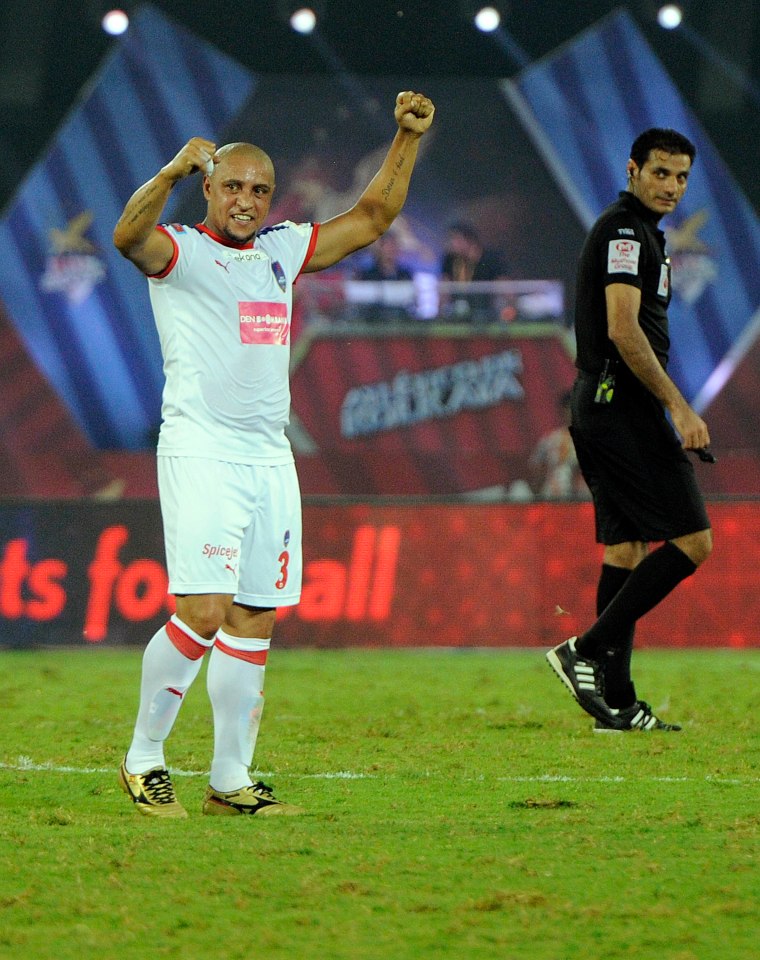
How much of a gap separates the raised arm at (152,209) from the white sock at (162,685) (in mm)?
936

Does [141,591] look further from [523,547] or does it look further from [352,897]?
[352,897]

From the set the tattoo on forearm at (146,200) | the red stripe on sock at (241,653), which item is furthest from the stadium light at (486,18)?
the red stripe on sock at (241,653)

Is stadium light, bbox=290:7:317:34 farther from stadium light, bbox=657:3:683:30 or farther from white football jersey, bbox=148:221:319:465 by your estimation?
white football jersey, bbox=148:221:319:465

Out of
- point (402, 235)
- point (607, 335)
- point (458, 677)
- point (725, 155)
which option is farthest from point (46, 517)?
point (725, 155)

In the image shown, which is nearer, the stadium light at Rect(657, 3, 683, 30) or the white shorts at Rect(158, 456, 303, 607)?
the white shorts at Rect(158, 456, 303, 607)

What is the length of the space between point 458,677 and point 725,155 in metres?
7.86

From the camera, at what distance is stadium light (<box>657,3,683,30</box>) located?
14430 mm

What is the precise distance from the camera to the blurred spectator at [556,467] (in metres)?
14.2

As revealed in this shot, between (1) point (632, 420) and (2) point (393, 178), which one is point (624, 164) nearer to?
(1) point (632, 420)

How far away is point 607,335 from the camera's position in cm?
600

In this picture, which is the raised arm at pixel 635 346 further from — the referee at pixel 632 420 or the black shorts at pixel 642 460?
the black shorts at pixel 642 460

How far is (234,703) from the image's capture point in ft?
14.5

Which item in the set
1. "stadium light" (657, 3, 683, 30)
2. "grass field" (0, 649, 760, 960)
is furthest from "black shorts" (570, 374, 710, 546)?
"stadium light" (657, 3, 683, 30)

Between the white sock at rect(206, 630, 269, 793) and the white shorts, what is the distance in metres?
0.13
